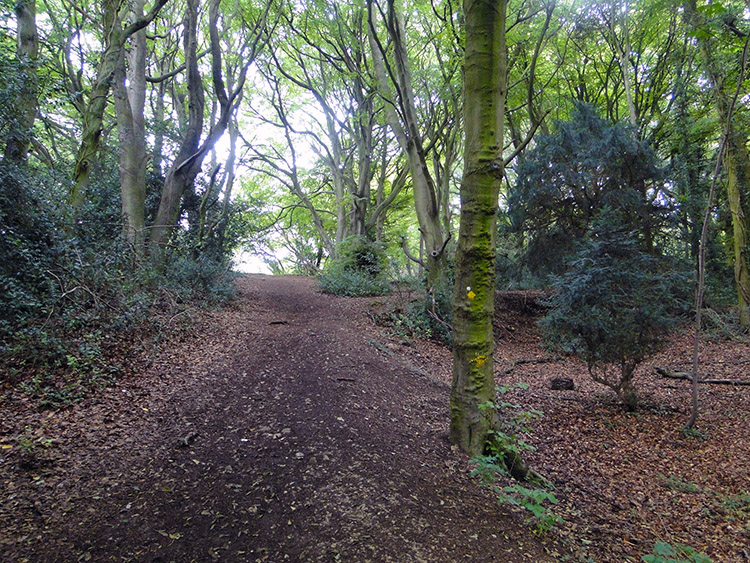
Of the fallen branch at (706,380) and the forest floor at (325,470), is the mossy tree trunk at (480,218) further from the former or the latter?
the fallen branch at (706,380)

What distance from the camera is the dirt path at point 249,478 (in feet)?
7.38

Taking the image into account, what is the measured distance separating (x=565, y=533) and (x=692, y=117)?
12.1 m

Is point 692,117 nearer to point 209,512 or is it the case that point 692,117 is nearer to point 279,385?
point 279,385

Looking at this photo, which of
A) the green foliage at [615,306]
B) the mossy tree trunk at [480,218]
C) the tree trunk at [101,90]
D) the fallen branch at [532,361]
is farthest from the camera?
the fallen branch at [532,361]

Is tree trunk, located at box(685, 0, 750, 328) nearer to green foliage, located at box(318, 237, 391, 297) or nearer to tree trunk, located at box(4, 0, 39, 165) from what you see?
green foliage, located at box(318, 237, 391, 297)

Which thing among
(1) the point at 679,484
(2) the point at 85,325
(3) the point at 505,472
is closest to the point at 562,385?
(1) the point at 679,484

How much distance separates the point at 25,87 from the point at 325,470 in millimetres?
6284

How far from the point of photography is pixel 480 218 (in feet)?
11.3

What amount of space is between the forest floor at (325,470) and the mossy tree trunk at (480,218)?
0.47m

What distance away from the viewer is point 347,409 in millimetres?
4039

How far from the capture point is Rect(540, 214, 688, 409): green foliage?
5.03 m

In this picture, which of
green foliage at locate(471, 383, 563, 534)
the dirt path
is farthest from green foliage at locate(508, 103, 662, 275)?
green foliage at locate(471, 383, 563, 534)

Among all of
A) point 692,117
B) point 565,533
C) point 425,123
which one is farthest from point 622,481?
point 425,123

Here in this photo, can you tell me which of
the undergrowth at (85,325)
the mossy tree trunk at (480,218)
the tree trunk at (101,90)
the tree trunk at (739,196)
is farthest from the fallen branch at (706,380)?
the tree trunk at (101,90)
